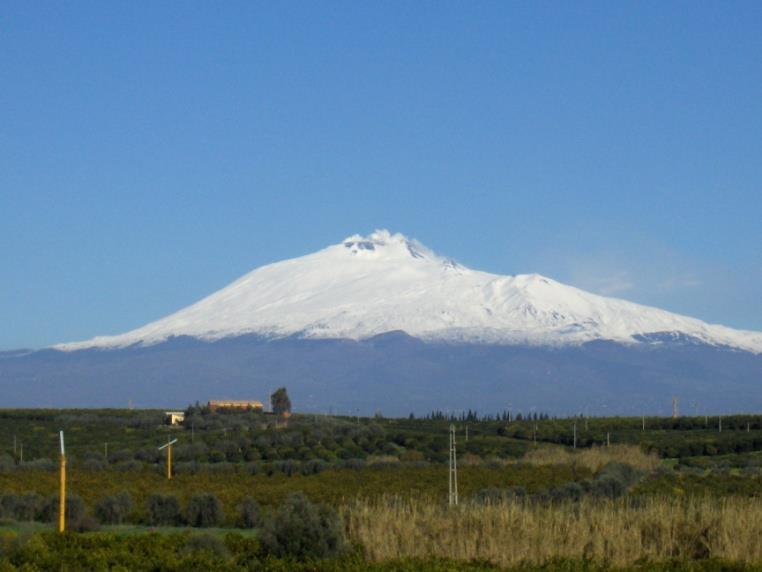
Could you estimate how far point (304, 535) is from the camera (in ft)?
84.7

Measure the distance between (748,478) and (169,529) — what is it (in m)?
24.3

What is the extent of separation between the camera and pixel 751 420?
326 feet

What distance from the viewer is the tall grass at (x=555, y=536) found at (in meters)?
26.0

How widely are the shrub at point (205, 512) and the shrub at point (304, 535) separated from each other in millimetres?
10922

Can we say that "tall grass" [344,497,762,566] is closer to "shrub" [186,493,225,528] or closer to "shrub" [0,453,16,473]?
"shrub" [186,493,225,528]

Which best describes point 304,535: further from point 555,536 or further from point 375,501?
point 375,501

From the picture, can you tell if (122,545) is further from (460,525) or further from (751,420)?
(751,420)

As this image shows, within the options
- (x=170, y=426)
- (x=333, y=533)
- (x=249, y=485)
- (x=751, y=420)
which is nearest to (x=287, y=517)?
(x=333, y=533)

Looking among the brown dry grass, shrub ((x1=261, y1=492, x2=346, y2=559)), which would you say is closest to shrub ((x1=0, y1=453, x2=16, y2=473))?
the brown dry grass

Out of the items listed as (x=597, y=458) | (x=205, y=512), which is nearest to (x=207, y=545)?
(x=205, y=512)

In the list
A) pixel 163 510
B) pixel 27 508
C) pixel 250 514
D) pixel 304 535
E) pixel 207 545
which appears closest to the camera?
pixel 304 535

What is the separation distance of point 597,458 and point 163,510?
1072 inches

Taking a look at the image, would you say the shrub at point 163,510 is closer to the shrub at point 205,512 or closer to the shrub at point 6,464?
the shrub at point 205,512

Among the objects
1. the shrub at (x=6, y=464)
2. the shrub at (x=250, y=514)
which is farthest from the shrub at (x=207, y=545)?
the shrub at (x=6, y=464)
